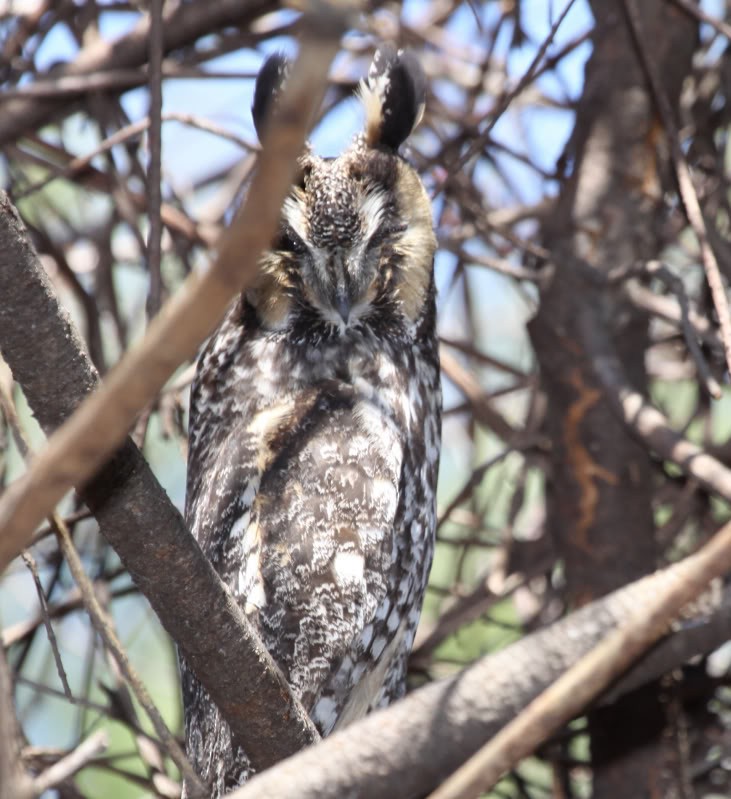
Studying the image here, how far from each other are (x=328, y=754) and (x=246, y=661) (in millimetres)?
219

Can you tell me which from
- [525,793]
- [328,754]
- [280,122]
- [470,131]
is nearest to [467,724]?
[328,754]

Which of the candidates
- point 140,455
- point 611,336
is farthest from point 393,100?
point 140,455

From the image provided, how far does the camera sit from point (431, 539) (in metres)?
1.76

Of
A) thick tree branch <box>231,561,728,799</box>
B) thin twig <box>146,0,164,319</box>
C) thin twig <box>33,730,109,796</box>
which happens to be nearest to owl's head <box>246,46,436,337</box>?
thin twig <box>146,0,164,319</box>

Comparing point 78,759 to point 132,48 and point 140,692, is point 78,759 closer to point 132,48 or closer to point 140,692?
point 140,692

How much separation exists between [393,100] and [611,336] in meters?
0.54

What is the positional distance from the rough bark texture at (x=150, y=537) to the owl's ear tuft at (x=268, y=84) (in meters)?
0.92

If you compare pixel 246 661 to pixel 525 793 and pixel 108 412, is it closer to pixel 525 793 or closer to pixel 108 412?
pixel 108 412

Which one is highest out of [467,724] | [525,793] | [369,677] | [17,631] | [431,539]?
[17,631]

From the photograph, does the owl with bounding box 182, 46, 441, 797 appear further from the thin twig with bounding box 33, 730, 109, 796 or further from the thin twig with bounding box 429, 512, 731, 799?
the thin twig with bounding box 429, 512, 731, 799

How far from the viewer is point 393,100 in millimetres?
1858

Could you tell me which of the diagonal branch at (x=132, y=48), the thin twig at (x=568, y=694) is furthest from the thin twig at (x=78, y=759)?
the diagonal branch at (x=132, y=48)

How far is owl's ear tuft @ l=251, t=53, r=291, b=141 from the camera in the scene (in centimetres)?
175

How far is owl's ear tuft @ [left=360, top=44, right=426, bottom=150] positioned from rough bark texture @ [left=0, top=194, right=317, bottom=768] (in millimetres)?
1035
